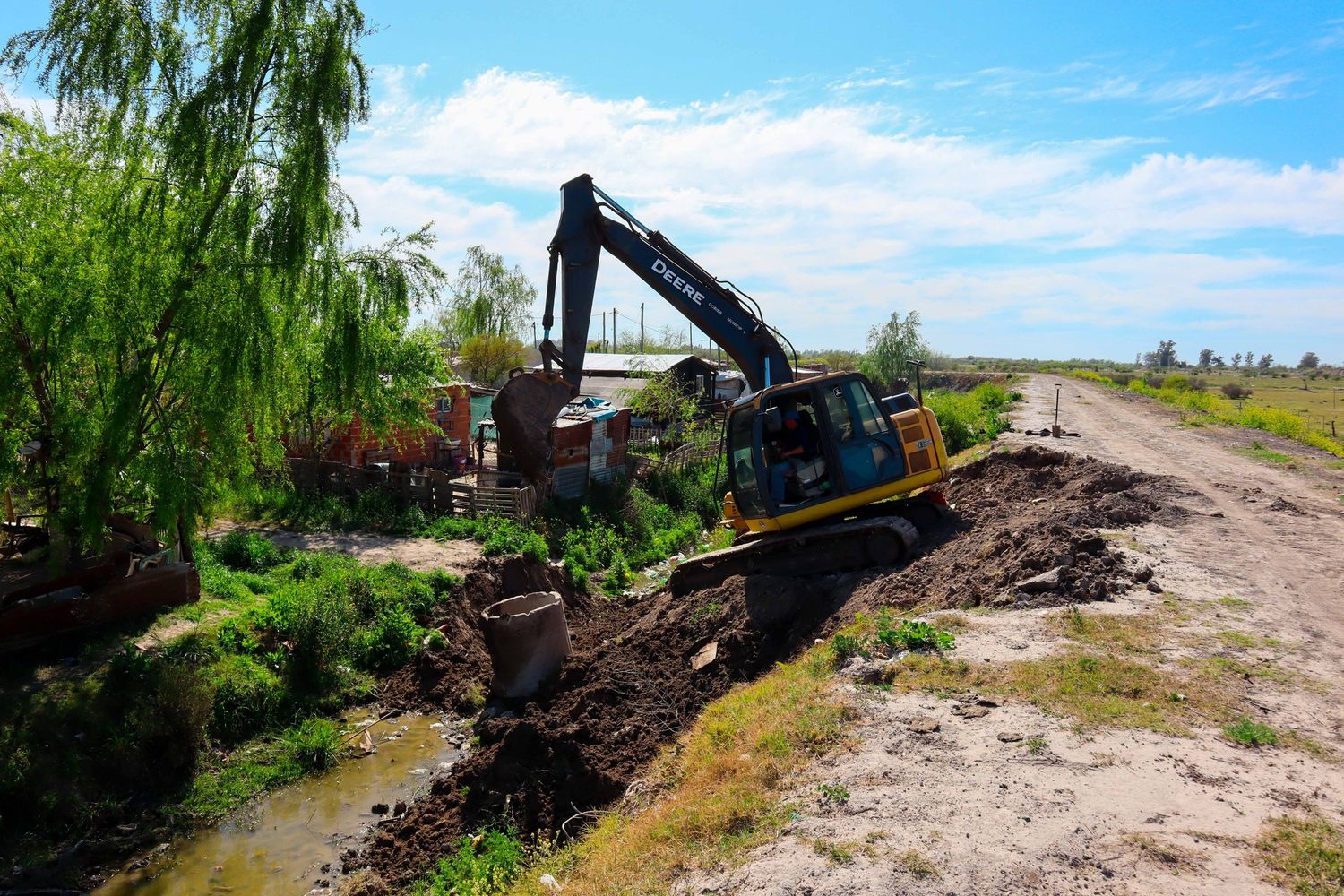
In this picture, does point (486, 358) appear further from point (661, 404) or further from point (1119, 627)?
point (1119, 627)

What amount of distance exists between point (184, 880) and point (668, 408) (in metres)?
24.3

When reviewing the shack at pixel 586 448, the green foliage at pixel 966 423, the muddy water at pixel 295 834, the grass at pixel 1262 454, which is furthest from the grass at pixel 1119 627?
the green foliage at pixel 966 423

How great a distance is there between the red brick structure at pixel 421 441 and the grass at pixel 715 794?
13.9 metres

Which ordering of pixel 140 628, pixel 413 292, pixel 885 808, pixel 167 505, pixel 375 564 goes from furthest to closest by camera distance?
pixel 413 292 < pixel 375 564 < pixel 140 628 < pixel 167 505 < pixel 885 808

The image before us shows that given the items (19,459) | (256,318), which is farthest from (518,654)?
(19,459)

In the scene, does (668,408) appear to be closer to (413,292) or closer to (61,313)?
(413,292)

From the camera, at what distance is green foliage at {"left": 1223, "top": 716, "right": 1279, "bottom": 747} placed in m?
5.97

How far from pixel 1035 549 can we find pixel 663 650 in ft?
15.3

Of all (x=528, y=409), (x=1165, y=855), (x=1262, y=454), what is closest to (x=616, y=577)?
(x=528, y=409)

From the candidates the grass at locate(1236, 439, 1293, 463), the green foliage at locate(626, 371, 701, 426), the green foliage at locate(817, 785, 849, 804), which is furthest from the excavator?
the green foliage at locate(626, 371, 701, 426)

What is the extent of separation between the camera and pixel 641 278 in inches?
533

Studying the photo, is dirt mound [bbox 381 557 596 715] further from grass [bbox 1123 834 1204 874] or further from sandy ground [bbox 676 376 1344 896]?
grass [bbox 1123 834 1204 874]

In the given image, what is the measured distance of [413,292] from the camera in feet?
52.4

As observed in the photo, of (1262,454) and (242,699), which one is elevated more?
(1262,454)
